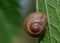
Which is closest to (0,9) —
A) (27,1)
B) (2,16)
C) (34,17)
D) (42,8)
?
(2,16)

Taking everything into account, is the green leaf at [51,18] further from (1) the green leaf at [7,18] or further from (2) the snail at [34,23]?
(1) the green leaf at [7,18]

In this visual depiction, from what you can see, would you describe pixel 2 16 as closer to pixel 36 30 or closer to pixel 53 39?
pixel 36 30

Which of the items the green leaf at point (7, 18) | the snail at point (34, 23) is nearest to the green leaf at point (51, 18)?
the snail at point (34, 23)

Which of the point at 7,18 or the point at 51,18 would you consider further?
the point at 7,18

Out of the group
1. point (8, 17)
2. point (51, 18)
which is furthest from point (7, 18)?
point (51, 18)

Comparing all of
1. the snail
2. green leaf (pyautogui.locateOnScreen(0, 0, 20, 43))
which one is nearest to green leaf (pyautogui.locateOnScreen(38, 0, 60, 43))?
the snail

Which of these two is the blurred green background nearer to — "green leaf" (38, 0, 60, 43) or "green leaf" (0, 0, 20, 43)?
"green leaf" (0, 0, 20, 43)

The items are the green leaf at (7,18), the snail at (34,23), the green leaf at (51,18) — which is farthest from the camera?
the green leaf at (7,18)

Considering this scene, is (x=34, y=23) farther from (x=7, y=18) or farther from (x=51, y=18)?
(x=7, y=18)

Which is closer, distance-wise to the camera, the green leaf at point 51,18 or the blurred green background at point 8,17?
the green leaf at point 51,18
